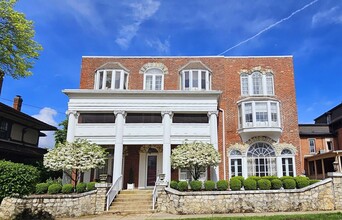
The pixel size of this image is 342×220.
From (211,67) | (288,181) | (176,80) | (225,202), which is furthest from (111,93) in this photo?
(288,181)

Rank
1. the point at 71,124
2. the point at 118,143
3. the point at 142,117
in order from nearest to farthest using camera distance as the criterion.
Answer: the point at 118,143
the point at 71,124
the point at 142,117

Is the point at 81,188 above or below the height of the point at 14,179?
below

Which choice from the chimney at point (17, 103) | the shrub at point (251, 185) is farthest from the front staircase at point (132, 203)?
the chimney at point (17, 103)

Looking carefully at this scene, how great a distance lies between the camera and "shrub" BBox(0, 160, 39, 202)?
10867 millimetres

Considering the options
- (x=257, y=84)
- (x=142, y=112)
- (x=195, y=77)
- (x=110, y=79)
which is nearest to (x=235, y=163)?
(x=257, y=84)

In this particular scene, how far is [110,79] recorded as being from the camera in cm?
2305

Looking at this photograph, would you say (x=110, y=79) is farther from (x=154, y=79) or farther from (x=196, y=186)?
(x=196, y=186)

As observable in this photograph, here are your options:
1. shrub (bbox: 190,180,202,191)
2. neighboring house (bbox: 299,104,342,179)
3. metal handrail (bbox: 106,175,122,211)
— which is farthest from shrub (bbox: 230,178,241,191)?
neighboring house (bbox: 299,104,342,179)

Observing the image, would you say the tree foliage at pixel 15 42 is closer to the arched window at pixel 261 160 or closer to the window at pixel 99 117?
the window at pixel 99 117

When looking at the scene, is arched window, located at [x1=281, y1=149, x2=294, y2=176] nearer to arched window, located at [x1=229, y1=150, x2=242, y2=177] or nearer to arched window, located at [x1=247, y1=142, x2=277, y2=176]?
arched window, located at [x1=247, y1=142, x2=277, y2=176]

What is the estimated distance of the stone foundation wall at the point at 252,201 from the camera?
46.2 ft

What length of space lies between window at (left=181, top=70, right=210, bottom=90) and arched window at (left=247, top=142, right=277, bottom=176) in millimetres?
6327

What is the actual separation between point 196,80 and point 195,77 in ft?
0.92

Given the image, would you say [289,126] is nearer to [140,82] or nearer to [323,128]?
[323,128]
